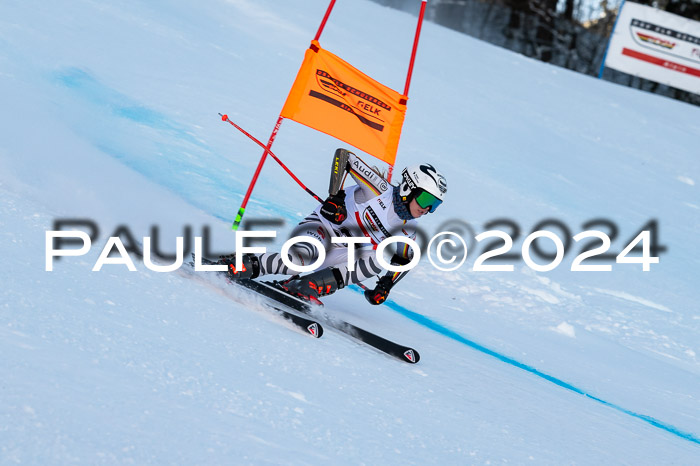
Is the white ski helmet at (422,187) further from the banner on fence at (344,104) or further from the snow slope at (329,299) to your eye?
the banner on fence at (344,104)

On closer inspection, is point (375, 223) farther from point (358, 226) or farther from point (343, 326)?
point (343, 326)

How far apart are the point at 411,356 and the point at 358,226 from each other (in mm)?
886

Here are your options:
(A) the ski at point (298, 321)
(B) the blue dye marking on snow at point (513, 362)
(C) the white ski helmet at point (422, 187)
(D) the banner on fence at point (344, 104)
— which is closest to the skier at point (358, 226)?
(C) the white ski helmet at point (422, 187)

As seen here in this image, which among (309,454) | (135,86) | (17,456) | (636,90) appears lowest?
(17,456)

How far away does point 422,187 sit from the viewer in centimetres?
388

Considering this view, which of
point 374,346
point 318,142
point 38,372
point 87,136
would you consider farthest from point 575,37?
point 38,372

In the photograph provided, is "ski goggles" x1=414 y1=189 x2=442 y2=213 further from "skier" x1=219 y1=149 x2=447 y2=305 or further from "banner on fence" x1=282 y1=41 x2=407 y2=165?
"banner on fence" x1=282 y1=41 x2=407 y2=165

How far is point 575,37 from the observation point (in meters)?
13.0

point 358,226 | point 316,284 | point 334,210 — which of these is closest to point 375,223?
point 358,226

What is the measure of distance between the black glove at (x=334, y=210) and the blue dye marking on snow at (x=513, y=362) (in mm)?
1191

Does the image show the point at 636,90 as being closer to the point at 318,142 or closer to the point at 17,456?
the point at 318,142

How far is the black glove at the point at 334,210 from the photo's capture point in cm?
411

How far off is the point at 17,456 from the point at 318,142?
6.63m

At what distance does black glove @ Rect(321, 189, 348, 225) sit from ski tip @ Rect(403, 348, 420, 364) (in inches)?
34.3
